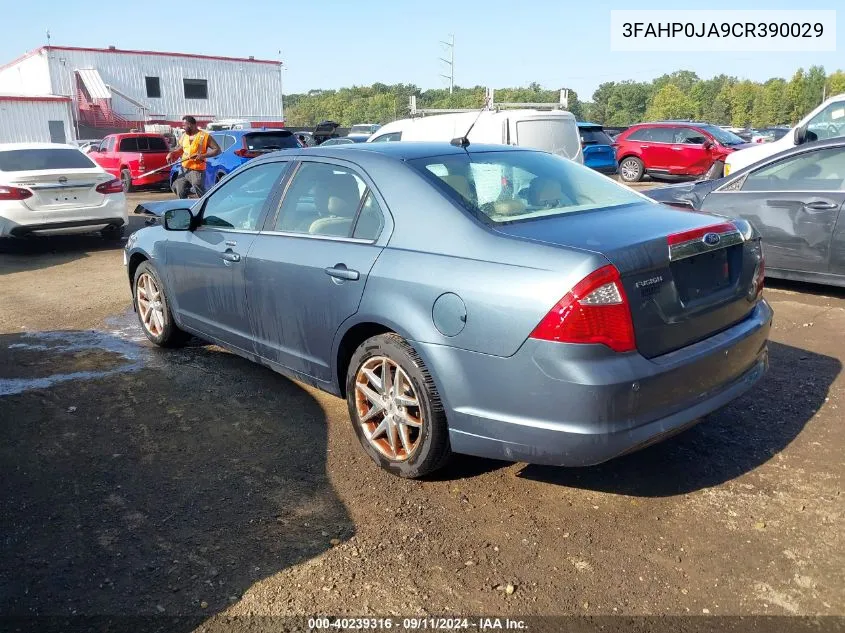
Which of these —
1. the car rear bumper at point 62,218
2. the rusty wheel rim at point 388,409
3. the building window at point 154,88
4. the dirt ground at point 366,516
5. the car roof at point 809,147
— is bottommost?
the dirt ground at point 366,516

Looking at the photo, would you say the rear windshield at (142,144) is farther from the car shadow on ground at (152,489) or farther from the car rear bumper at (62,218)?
the car shadow on ground at (152,489)

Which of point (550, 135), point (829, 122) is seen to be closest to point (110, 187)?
point (550, 135)

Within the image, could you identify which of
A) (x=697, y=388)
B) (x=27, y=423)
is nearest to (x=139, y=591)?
(x=27, y=423)

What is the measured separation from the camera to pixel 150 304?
5723 mm

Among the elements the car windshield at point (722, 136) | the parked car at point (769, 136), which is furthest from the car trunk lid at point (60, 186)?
the parked car at point (769, 136)

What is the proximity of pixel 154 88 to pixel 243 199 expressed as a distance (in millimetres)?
42866

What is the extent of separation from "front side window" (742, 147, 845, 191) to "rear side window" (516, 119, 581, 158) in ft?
11.7

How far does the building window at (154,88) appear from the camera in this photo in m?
42.8

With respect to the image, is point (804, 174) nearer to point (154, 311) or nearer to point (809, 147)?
point (809, 147)

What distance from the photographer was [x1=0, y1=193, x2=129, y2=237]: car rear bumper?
32.5 ft

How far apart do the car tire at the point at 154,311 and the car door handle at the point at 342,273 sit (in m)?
2.20

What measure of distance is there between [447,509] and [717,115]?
405ft

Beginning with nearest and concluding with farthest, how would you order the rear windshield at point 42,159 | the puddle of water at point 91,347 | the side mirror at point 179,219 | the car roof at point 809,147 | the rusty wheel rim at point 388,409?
the rusty wheel rim at point 388,409
the side mirror at point 179,219
the puddle of water at point 91,347
the car roof at point 809,147
the rear windshield at point 42,159

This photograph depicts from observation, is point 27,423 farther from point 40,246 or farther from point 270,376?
point 40,246
